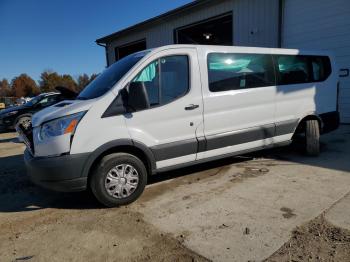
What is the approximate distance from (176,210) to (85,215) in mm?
1105

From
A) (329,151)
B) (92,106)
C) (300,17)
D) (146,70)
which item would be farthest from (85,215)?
(300,17)

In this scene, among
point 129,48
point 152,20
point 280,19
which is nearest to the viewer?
point 280,19

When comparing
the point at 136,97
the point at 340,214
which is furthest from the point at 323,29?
the point at 136,97

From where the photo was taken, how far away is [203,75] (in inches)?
162

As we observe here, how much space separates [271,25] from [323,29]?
1.76m

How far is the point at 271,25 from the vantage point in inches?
396

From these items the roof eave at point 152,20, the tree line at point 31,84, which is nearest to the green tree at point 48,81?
the tree line at point 31,84

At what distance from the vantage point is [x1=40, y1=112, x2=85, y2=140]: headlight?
331cm

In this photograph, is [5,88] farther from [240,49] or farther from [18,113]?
[240,49]

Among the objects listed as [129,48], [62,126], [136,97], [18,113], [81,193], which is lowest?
[81,193]

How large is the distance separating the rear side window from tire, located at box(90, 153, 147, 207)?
2.88m

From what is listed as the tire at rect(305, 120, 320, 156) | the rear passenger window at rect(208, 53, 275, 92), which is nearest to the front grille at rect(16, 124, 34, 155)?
the rear passenger window at rect(208, 53, 275, 92)

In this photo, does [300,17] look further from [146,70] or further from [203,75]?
[146,70]

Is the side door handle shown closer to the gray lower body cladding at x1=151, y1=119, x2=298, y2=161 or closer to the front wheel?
the gray lower body cladding at x1=151, y1=119, x2=298, y2=161
